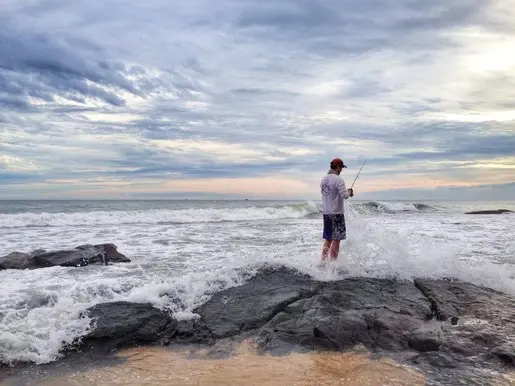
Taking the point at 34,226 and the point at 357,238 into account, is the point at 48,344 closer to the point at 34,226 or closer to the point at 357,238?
the point at 357,238

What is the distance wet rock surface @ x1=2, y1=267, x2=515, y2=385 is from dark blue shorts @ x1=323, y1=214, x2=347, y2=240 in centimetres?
131

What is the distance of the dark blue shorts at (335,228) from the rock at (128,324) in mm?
3385

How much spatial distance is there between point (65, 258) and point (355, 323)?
6.80 meters

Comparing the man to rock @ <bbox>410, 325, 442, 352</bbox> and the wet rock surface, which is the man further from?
rock @ <bbox>410, 325, 442, 352</bbox>

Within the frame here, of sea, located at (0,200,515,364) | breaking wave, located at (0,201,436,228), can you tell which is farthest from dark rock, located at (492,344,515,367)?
breaking wave, located at (0,201,436,228)

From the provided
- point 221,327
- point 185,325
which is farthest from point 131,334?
point 221,327

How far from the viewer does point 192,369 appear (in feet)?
13.5

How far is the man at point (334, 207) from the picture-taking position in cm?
753

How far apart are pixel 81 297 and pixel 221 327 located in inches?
88.9

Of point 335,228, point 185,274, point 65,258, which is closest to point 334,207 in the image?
point 335,228

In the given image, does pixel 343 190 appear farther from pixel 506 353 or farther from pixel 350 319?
pixel 506 353

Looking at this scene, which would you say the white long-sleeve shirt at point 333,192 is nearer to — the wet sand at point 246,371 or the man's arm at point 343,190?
the man's arm at point 343,190

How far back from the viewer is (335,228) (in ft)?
24.8

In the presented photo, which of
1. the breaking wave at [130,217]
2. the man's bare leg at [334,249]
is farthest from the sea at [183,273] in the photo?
the breaking wave at [130,217]
